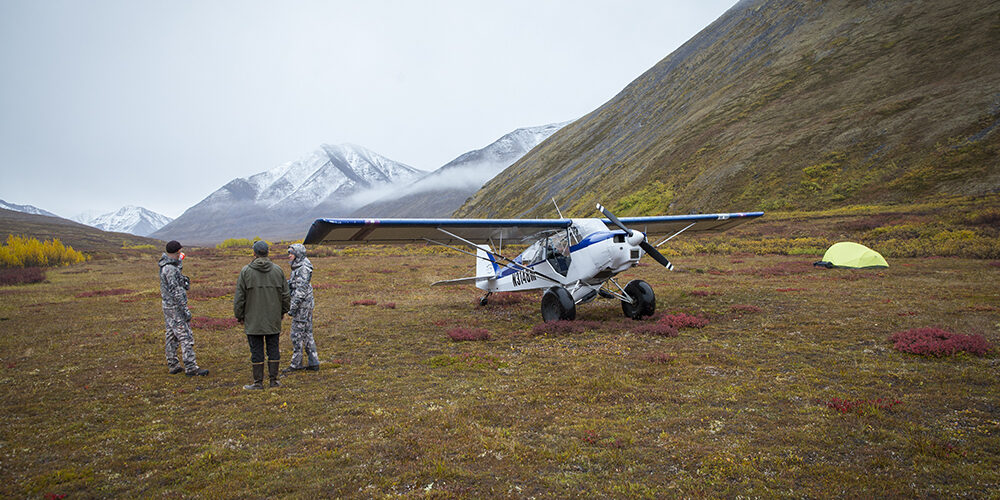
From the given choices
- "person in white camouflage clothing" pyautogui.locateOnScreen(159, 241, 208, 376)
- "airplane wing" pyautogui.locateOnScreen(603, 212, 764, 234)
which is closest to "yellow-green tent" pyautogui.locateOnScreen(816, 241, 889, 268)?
"airplane wing" pyautogui.locateOnScreen(603, 212, 764, 234)

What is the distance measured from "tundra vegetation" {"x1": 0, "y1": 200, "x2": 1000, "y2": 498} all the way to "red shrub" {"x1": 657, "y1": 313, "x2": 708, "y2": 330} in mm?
74

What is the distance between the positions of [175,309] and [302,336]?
236 centimetres

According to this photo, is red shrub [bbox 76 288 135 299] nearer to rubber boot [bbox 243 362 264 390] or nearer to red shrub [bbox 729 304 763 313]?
rubber boot [bbox 243 362 264 390]

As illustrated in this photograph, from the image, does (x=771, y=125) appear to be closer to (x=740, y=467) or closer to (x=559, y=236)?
(x=559, y=236)

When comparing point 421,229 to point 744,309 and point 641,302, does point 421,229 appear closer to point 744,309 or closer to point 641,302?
point 641,302

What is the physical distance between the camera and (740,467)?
14.0 ft

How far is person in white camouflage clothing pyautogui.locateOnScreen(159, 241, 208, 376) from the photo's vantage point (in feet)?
26.0

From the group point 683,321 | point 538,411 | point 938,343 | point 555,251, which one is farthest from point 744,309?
point 538,411

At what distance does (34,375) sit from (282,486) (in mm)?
8127

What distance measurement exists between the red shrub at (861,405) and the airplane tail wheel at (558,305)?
21.1ft

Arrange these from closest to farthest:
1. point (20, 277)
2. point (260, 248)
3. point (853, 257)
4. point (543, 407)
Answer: point (543, 407) < point (260, 248) < point (853, 257) < point (20, 277)

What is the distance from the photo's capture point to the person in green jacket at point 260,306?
23.3 ft

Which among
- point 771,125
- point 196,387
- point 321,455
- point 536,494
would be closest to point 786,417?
point 536,494

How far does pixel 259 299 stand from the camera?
7.13 m
